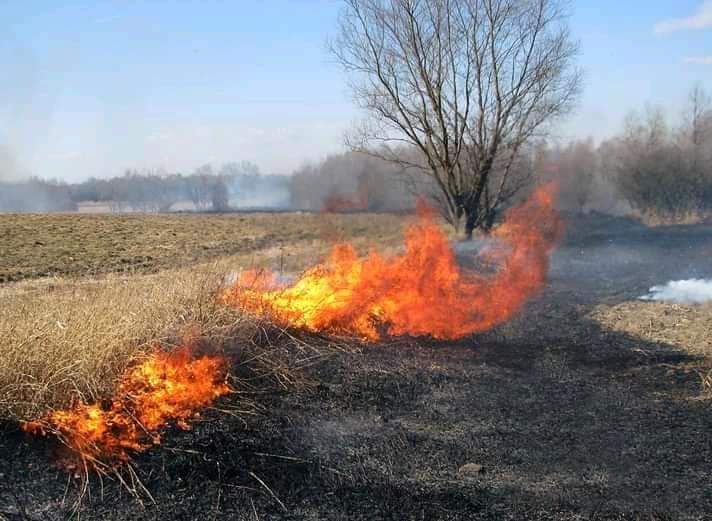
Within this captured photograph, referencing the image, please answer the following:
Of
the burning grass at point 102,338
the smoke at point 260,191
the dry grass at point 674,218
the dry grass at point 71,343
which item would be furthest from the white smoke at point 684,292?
the dry grass at point 674,218

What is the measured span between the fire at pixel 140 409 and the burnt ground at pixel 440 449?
0.54 feet

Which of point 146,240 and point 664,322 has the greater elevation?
point 146,240

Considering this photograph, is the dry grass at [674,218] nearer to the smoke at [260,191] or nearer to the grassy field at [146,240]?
the grassy field at [146,240]

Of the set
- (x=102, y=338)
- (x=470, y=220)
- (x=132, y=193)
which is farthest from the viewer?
(x=132, y=193)

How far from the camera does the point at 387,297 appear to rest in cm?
841

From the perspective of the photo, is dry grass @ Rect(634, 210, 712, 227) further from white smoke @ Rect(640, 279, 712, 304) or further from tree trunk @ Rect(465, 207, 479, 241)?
white smoke @ Rect(640, 279, 712, 304)

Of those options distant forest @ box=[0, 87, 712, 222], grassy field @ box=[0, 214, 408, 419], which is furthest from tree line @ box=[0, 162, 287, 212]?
grassy field @ box=[0, 214, 408, 419]

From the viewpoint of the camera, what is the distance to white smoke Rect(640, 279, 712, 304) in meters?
9.42

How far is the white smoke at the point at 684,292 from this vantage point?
371 inches

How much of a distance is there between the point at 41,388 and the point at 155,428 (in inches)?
37.1

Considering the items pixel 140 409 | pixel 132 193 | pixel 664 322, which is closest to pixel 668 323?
pixel 664 322

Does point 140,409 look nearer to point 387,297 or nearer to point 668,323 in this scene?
point 387,297

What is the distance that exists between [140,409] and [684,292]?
875cm

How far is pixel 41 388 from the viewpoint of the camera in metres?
4.78
